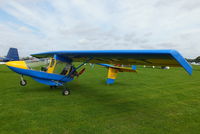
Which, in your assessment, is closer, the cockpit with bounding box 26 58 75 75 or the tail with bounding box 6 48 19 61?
the cockpit with bounding box 26 58 75 75

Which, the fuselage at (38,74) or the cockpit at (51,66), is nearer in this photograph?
the fuselage at (38,74)

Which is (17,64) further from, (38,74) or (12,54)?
(12,54)

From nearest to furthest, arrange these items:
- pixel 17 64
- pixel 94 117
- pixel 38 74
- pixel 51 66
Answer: pixel 94 117 < pixel 17 64 < pixel 38 74 < pixel 51 66

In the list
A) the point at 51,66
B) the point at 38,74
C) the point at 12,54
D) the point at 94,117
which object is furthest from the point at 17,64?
the point at 12,54

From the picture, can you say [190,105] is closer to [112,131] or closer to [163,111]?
[163,111]

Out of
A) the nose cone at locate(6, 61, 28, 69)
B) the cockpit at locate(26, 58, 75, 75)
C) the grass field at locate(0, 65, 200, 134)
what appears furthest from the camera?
the cockpit at locate(26, 58, 75, 75)

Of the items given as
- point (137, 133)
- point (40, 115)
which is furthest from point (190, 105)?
point (40, 115)

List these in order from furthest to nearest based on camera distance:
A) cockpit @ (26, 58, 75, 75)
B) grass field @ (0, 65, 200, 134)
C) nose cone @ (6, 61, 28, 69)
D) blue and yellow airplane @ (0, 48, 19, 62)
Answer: blue and yellow airplane @ (0, 48, 19, 62) < cockpit @ (26, 58, 75, 75) < nose cone @ (6, 61, 28, 69) < grass field @ (0, 65, 200, 134)

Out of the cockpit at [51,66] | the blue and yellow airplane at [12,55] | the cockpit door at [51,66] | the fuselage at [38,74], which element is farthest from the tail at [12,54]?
the cockpit door at [51,66]

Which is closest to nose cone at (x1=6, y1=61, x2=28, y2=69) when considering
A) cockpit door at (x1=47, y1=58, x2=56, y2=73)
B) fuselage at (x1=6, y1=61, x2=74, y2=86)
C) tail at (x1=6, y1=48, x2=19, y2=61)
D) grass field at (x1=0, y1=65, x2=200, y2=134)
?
fuselage at (x1=6, y1=61, x2=74, y2=86)

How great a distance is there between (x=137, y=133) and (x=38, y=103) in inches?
146

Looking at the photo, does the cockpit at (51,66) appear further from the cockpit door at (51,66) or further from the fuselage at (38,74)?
the fuselage at (38,74)

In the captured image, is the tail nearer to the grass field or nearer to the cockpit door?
the cockpit door

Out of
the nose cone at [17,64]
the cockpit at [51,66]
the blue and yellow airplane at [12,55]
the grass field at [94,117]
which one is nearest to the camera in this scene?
the grass field at [94,117]
